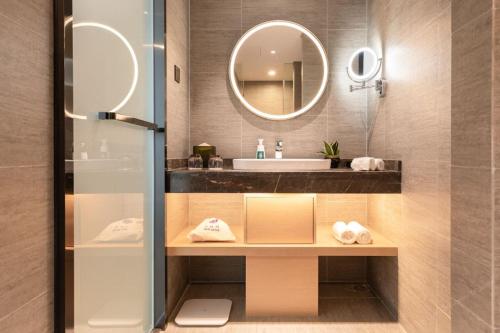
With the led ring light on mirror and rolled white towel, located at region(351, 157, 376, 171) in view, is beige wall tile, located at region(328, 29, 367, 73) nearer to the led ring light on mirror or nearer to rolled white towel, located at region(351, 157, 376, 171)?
rolled white towel, located at region(351, 157, 376, 171)

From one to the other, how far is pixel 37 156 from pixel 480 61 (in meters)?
1.18

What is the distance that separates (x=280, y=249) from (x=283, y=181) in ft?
1.38

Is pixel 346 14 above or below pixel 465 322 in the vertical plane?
above

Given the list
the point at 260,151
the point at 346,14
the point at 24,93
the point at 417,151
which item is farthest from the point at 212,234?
the point at 346,14

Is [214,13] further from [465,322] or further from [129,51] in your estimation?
[465,322]

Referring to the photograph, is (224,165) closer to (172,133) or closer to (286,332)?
(172,133)

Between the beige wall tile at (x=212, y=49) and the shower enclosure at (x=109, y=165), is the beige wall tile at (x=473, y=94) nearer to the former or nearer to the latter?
the shower enclosure at (x=109, y=165)

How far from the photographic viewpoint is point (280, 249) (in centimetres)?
216

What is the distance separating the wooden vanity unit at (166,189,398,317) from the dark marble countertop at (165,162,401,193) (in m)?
0.13

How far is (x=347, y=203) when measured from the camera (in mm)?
2814

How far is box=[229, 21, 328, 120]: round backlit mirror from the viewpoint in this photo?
108 inches

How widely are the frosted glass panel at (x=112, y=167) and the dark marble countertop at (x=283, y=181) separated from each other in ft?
0.77

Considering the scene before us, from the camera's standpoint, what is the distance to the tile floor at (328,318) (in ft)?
6.88

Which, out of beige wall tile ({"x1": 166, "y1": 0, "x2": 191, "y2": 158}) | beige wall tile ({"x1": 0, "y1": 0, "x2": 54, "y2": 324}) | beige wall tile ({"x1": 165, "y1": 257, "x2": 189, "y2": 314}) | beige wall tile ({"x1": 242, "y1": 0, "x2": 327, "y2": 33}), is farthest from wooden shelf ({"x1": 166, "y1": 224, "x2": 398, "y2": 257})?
beige wall tile ({"x1": 242, "y1": 0, "x2": 327, "y2": 33})
